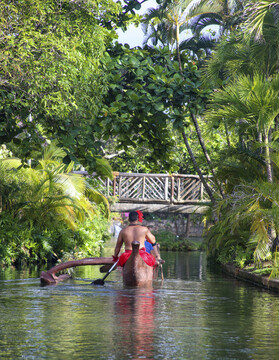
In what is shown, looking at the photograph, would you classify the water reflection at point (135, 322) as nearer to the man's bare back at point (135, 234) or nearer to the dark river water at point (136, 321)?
the dark river water at point (136, 321)

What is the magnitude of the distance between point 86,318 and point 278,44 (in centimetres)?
1146

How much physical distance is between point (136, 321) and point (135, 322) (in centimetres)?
10

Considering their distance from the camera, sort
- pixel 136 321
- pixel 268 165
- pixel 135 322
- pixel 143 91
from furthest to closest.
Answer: pixel 143 91 < pixel 268 165 < pixel 136 321 < pixel 135 322

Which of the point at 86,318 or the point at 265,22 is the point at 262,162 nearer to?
the point at 265,22

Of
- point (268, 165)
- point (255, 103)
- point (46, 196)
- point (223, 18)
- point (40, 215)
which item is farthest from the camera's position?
point (223, 18)

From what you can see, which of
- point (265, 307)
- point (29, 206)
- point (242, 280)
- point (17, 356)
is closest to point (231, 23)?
point (29, 206)

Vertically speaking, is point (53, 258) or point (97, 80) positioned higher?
point (97, 80)

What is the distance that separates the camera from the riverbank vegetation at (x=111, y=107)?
1441 centimetres

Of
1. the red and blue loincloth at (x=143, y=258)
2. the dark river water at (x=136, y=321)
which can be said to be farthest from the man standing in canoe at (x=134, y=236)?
the dark river water at (x=136, y=321)

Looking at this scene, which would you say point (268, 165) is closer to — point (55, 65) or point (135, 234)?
point (135, 234)

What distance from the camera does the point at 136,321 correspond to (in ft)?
30.2

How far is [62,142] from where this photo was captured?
1550 cm

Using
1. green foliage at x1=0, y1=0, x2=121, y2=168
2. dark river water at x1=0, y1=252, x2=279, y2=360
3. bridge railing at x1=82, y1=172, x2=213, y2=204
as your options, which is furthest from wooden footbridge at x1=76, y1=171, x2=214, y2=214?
dark river water at x1=0, y1=252, x2=279, y2=360

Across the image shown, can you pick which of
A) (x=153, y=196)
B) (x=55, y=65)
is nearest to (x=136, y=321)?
(x=55, y=65)
